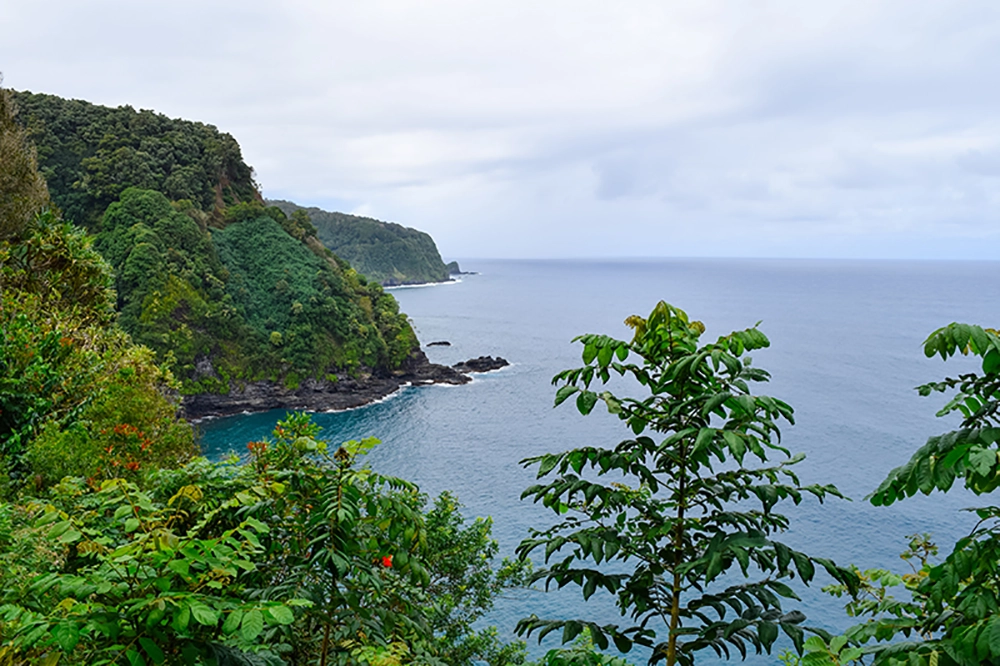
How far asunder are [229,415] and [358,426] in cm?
1060

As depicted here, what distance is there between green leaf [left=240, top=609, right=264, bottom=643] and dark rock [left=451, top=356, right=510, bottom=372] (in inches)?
2442

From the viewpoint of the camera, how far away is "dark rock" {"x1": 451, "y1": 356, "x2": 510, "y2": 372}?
6494 cm

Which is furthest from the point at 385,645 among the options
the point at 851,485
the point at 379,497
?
the point at 851,485


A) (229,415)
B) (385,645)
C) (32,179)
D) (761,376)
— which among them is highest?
(32,179)

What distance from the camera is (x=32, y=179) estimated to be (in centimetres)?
1600

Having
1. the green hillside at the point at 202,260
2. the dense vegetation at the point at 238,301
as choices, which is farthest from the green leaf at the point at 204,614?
the green hillside at the point at 202,260

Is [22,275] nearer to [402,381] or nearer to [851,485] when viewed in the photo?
[851,485]

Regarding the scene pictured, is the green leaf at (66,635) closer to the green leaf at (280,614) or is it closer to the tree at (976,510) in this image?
the green leaf at (280,614)

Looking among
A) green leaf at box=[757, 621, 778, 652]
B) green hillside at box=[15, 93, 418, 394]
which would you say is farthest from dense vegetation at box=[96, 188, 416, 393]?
green leaf at box=[757, 621, 778, 652]

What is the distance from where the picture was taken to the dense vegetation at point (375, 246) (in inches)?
6412

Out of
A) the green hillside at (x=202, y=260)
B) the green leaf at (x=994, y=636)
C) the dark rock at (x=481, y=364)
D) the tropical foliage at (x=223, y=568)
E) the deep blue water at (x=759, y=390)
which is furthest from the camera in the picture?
the dark rock at (x=481, y=364)

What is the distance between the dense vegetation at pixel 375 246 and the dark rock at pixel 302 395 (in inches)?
4170

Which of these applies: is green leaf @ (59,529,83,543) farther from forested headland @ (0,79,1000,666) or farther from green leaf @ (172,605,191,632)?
green leaf @ (172,605,191,632)

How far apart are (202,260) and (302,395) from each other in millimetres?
15026
